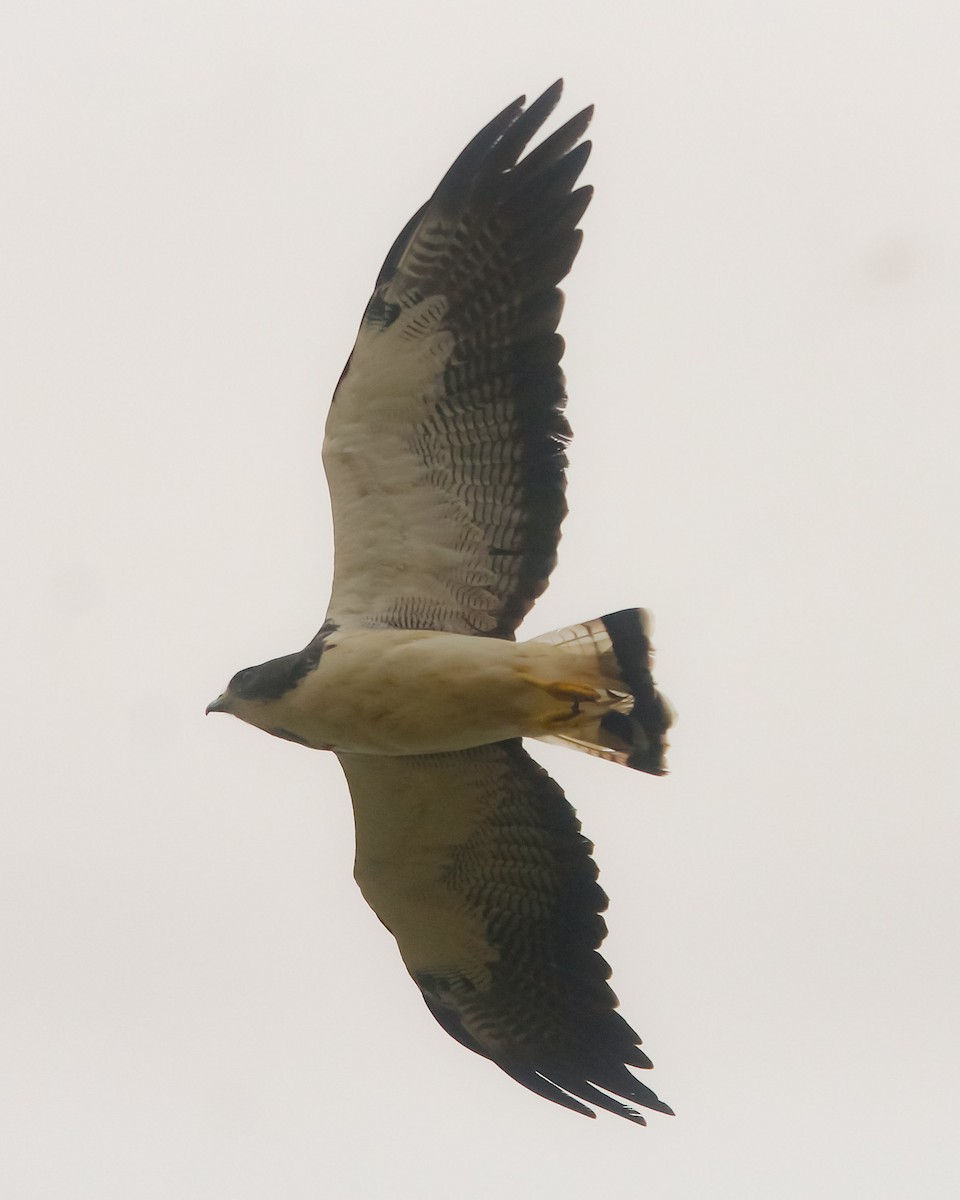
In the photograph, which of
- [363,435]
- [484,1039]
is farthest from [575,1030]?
[363,435]

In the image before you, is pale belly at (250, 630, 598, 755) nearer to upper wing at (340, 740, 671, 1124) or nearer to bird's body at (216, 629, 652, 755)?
bird's body at (216, 629, 652, 755)

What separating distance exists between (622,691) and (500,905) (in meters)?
1.43

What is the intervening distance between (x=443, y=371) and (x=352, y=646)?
1.37 metres

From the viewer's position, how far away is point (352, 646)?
864 centimetres

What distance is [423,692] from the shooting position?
854 centimetres

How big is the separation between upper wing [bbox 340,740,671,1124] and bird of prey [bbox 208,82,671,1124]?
1 centimetres

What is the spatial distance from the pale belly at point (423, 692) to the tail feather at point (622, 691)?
9 centimetres

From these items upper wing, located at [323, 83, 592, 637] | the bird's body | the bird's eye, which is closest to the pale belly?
the bird's body

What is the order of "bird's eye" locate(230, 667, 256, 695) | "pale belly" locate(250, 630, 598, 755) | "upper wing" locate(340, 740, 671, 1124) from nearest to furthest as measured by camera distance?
1. "pale belly" locate(250, 630, 598, 755)
2. "bird's eye" locate(230, 667, 256, 695)
3. "upper wing" locate(340, 740, 671, 1124)

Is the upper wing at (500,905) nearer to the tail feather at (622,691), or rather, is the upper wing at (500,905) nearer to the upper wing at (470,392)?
the tail feather at (622,691)

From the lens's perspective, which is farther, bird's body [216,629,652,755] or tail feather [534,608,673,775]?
tail feather [534,608,673,775]

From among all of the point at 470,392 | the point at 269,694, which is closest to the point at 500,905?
the point at 269,694

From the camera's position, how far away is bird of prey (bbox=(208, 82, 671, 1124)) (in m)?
8.58

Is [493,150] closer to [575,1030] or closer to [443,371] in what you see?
[443,371]
